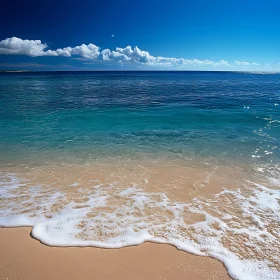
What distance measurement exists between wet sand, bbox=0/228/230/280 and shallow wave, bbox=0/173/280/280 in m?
0.21

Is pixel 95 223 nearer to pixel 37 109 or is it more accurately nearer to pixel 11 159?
pixel 11 159

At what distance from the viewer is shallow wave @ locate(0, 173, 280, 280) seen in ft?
15.3

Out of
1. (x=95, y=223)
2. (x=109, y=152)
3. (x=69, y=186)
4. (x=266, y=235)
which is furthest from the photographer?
(x=109, y=152)

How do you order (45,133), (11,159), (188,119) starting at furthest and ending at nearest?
(188,119) < (45,133) < (11,159)

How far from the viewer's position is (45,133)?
13875 mm

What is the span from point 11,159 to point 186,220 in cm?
843

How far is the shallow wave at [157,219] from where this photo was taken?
4648 millimetres

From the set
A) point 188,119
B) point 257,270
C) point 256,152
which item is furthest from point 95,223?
point 188,119

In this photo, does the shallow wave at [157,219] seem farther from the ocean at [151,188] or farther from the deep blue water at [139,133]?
the deep blue water at [139,133]

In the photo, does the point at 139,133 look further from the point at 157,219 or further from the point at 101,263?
the point at 101,263

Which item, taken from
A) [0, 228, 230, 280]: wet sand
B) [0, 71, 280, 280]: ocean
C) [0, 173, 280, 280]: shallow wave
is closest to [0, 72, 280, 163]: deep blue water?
[0, 71, 280, 280]: ocean

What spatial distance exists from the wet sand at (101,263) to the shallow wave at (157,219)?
0.69 ft

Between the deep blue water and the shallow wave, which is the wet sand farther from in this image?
the deep blue water

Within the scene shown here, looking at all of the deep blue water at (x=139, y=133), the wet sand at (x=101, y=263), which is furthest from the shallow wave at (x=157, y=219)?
the deep blue water at (x=139, y=133)
